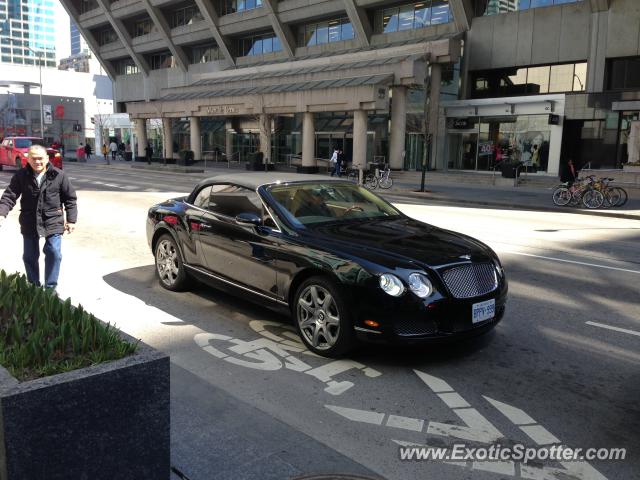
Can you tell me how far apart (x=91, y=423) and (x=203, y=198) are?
14.6 feet

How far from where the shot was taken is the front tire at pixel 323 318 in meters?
4.76

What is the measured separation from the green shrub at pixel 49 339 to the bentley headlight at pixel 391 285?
2.26m

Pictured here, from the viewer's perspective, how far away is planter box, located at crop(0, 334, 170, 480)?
2.34 m

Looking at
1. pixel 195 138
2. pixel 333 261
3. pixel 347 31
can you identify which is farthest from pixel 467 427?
pixel 195 138

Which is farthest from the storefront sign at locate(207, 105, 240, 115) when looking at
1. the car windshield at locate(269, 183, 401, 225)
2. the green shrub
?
the green shrub

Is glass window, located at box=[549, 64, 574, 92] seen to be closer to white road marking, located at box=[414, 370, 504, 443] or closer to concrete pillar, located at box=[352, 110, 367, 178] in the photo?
concrete pillar, located at box=[352, 110, 367, 178]

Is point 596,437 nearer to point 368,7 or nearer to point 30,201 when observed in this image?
point 30,201

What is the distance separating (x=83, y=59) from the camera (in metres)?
166

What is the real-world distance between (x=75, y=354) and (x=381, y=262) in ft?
8.51

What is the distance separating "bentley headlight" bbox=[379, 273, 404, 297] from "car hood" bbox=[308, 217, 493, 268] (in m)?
0.12

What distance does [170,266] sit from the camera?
7.09 metres

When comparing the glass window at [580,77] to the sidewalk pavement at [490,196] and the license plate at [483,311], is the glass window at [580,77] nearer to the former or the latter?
the sidewalk pavement at [490,196]

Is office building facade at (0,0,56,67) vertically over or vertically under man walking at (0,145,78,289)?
over

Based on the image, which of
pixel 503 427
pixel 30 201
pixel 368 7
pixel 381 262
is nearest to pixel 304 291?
pixel 381 262
